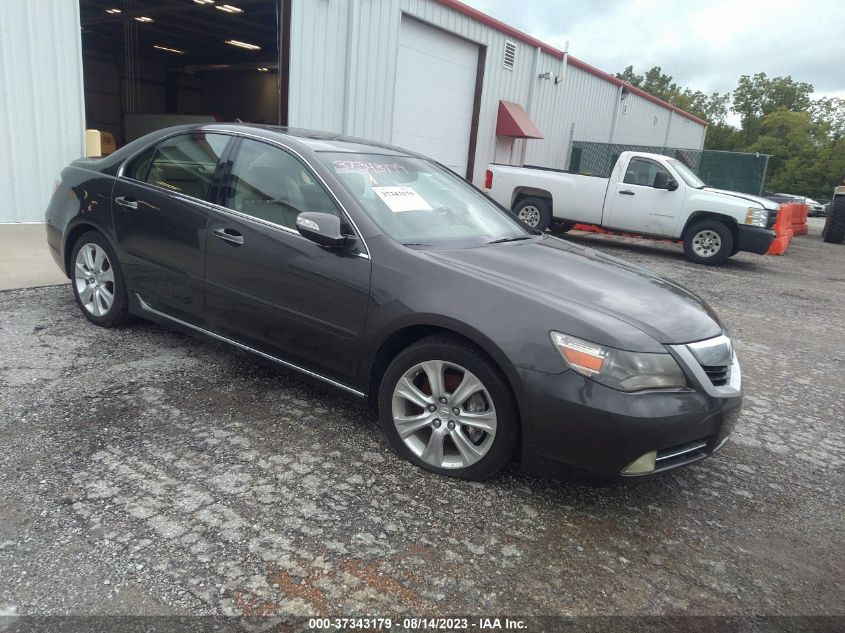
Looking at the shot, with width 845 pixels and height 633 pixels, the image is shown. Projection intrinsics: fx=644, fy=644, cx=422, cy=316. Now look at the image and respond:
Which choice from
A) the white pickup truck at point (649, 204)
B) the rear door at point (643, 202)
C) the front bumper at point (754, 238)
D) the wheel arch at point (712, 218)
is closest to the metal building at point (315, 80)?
the white pickup truck at point (649, 204)

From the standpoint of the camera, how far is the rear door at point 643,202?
38.5ft

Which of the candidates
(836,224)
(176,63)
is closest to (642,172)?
(836,224)

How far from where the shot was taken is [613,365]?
2.66m

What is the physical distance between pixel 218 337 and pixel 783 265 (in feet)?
40.5

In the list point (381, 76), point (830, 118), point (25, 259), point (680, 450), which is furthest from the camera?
point (830, 118)

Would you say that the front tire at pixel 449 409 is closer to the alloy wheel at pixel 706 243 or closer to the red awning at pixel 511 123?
the alloy wheel at pixel 706 243

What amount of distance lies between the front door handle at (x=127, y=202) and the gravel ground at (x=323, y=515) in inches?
39.1

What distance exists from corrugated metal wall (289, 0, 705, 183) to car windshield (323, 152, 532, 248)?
7.54m

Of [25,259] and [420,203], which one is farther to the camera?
[25,259]

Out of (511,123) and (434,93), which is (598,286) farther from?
(511,123)

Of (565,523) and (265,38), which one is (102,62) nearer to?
(265,38)

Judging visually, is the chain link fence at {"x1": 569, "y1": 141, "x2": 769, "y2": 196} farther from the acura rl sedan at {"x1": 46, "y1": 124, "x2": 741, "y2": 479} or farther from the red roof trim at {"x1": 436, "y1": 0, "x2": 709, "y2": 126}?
the acura rl sedan at {"x1": 46, "y1": 124, "x2": 741, "y2": 479}

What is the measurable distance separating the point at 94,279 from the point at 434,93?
35.9ft

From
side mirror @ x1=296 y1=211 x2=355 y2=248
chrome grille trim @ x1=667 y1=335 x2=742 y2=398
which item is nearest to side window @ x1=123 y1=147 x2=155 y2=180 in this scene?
side mirror @ x1=296 y1=211 x2=355 y2=248
